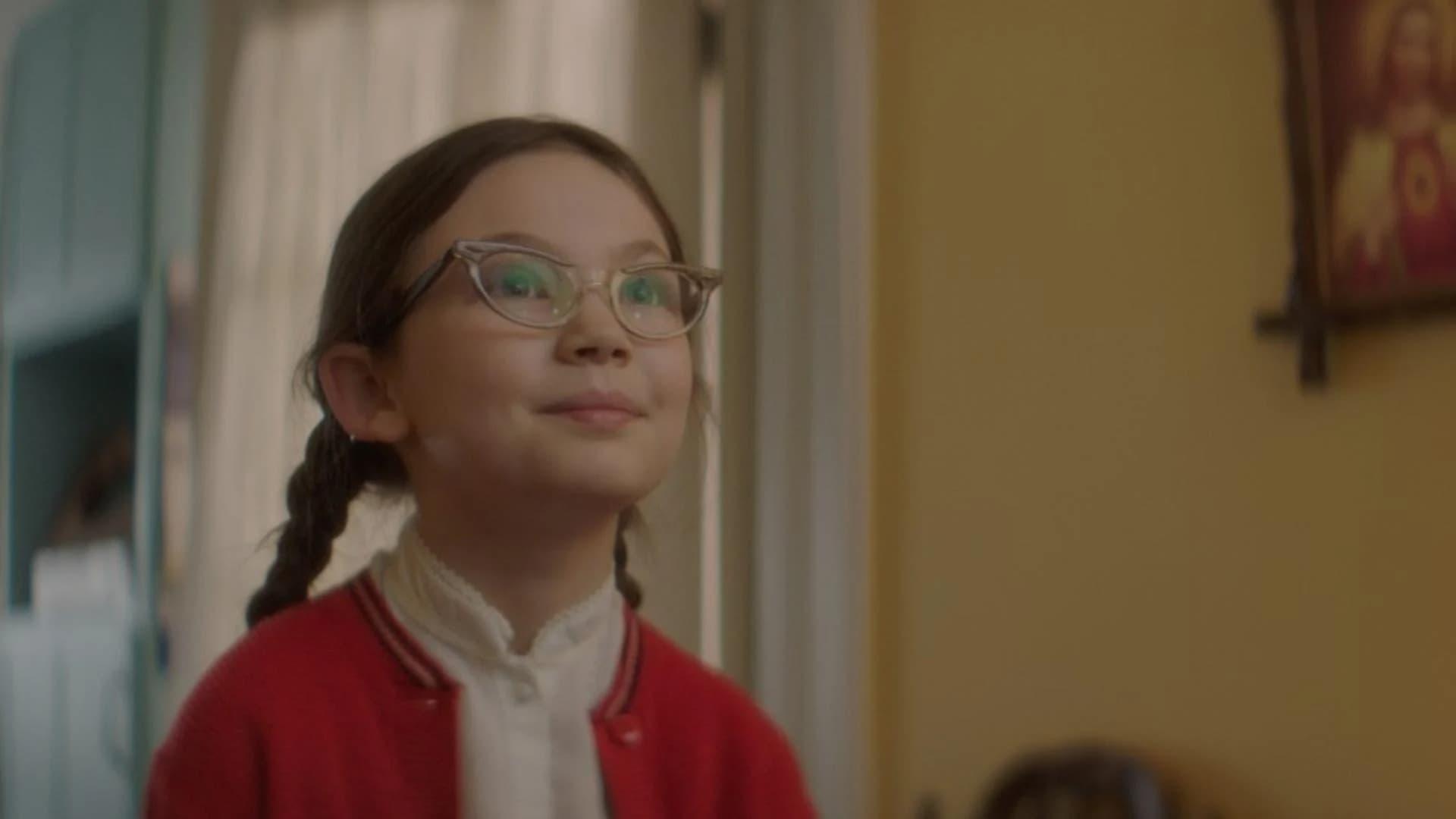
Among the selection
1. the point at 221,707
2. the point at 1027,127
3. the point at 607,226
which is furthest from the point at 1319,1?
the point at 221,707

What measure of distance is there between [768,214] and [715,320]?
16 centimetres

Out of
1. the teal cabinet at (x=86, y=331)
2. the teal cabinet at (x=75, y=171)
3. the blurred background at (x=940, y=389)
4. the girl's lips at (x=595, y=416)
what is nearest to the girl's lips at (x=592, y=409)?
the girl's lips at (x=595, y=416)

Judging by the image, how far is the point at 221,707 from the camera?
728mm

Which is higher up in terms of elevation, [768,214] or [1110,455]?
[768,214]

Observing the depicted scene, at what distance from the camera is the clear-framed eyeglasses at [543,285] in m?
0.73

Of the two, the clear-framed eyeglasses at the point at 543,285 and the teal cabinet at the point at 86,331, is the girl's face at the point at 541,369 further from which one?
the teal cabinet at the point at 86,331

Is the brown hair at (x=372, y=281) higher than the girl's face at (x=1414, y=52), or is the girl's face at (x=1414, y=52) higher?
the girl's face at (x=1414, y=52)

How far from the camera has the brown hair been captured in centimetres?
78

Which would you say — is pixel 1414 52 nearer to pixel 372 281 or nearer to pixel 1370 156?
pixel 1370 156

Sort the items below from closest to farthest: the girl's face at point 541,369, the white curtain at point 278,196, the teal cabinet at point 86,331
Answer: the girl's face at point 541,369 → the white curtain at point 278,196 → the teal cabinet at point 86,331

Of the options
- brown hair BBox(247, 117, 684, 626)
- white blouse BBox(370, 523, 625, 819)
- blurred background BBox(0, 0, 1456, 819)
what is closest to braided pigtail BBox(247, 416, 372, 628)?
brown hair BBox(247, 117, 684, 626)

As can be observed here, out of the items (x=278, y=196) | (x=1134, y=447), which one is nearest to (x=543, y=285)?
(x=1134, y=447)

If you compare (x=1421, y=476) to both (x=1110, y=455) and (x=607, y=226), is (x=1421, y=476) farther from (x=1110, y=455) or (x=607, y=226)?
(x=607, y=226)

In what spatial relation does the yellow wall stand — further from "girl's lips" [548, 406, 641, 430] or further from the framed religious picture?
"girl's lips" [548, 406, 641, 430]
